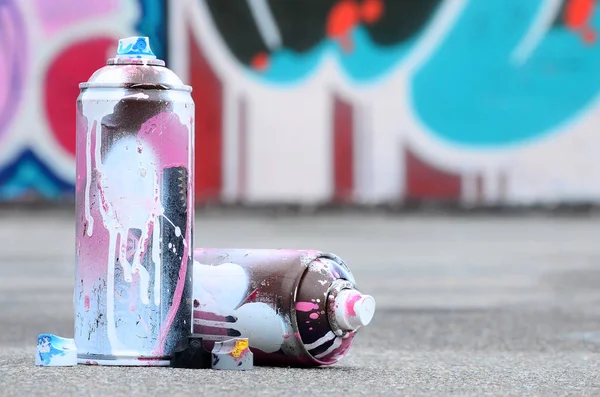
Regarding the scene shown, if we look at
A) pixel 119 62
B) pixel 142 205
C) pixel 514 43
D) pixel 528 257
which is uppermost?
pixel 514 43

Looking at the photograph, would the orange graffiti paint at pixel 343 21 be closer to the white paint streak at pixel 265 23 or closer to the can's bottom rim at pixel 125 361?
the white paint streak at pixel 265 23

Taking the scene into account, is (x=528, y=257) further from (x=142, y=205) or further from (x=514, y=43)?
(x=514, y=43)

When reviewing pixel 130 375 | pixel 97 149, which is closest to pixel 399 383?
pixel 130 375

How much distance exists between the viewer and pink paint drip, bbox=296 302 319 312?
371cm

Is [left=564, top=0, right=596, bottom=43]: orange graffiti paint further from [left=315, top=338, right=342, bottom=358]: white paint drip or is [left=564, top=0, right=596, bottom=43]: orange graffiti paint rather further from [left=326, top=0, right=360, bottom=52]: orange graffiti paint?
[left=315, top=338, right=342, bottom=358]: white paint drip

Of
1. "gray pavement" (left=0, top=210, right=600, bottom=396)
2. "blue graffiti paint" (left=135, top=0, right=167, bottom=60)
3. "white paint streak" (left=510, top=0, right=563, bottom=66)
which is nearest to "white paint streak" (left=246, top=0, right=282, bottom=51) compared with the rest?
"blue graffiti paint" (left=135, top=0, right=167, bottom=60)

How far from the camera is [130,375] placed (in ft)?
11.4

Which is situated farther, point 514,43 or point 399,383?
point 514,43

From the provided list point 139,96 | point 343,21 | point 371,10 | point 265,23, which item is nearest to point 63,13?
point 265,23

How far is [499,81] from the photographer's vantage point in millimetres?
18672

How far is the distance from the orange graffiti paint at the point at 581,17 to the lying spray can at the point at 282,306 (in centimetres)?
1579

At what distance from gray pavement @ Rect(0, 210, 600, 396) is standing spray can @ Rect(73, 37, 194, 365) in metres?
0.12

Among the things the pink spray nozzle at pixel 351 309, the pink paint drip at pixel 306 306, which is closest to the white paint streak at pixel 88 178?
the pink paint drip at pixel 306 306

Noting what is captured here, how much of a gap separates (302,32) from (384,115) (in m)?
1.69
